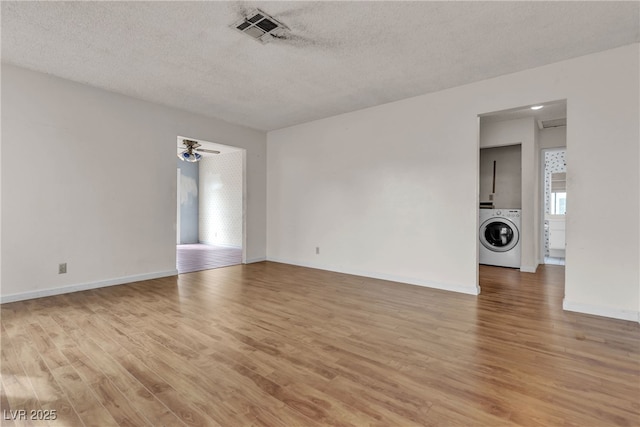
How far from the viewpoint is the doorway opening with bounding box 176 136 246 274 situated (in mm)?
8195

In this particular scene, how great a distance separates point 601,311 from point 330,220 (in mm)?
3474

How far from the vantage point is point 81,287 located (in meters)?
3.71

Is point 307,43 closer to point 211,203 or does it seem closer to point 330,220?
point 330,220

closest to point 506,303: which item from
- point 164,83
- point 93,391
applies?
point 93,391

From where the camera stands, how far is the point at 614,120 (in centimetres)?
284

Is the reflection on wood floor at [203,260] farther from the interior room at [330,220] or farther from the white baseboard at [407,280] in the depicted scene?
the white baseboard at [407,280]

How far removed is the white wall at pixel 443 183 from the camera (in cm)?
283

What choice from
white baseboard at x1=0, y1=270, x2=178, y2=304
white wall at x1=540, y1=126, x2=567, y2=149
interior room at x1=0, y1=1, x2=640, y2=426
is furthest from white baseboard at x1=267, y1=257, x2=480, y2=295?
white wall at x1=540, y1=126, x2=567, y2=149

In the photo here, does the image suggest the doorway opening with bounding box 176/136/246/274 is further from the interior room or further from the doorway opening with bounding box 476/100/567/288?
the doorway opening with bounding box 476/100/567/288

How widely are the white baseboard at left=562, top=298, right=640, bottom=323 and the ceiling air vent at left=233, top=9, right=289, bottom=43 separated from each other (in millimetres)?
3779

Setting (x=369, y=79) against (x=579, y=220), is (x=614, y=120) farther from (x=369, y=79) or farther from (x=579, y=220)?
(x=369, y=79)

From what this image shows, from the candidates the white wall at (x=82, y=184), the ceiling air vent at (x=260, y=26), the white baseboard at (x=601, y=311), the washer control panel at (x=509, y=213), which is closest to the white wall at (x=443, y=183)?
the white baseboard at (x=601, y=311)

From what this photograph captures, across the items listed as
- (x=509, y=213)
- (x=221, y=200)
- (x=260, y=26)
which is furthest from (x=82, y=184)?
(x=509, y=213)

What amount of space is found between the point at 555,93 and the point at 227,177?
736cm
